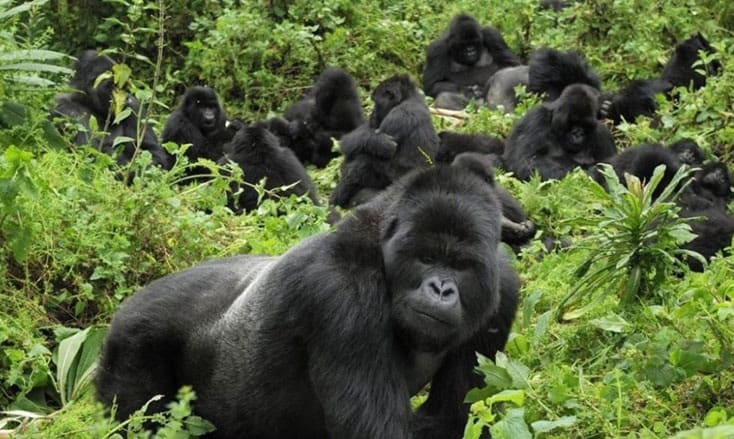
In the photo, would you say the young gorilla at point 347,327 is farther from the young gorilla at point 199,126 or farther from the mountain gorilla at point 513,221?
the young gorilla at point 199,126

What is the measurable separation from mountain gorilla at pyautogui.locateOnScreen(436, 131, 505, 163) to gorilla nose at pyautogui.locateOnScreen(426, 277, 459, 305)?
552cm

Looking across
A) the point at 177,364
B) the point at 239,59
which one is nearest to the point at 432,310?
the point at 177,364

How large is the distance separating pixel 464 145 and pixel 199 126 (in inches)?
89.8

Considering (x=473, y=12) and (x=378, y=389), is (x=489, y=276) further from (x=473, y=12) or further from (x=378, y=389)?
(x=473, y=12)

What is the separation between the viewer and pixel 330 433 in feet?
12.9

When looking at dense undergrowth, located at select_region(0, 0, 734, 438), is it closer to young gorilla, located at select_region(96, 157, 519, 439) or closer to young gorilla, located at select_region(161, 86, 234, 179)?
young gorilla, located at select_region(96, 157, 519, 439)

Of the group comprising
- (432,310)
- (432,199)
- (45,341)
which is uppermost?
(432,199)

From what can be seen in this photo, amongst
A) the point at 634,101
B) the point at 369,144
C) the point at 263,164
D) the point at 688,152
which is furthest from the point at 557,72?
the point at 263,164

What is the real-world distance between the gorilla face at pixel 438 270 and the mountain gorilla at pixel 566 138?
522 centimetres

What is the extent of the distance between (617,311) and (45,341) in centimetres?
251

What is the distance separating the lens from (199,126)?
33.0ft

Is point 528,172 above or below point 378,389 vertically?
below

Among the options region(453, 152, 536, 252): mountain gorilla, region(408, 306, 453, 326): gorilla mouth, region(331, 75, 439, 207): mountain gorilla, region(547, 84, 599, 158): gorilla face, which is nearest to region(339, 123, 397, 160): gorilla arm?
region(331, 75, 439, 207): mountain gorilla

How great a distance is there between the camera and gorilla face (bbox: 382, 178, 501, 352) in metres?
3.72
